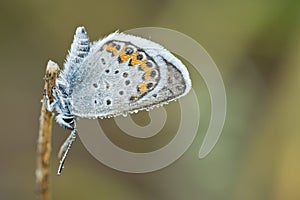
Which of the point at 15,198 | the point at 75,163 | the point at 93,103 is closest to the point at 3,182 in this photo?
the point at 15,198

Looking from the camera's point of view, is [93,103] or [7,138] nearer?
[93,103]

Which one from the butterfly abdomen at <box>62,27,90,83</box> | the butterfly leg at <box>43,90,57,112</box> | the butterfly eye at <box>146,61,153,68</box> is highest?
the butterfly abdomen at <box>62,27,90,83</box>

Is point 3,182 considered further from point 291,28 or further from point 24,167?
point 291,28

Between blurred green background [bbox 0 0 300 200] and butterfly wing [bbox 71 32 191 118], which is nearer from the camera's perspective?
butterfly wing [bbox 71 32 191 118]

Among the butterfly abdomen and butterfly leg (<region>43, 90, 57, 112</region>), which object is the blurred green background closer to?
the butterfly abdomen

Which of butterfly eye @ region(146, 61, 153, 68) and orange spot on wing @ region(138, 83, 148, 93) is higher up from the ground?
butterfly eye @ region(146, 61, 153, 68)

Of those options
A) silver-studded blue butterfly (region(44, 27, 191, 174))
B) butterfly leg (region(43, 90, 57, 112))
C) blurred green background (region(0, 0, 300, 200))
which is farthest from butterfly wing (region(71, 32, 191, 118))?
blurred green background (region(0, 0, 300, 200))

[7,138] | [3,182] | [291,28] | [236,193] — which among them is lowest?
[236,193]

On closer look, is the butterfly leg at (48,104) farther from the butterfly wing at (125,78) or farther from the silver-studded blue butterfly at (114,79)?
the butterfly wing at (125,78)

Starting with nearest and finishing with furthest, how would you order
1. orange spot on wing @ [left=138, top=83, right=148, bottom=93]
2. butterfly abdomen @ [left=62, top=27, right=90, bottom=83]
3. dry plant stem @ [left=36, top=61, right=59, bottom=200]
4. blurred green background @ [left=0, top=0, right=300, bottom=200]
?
dry plant stem @ [left=36, top=61, right=59, bottom=200] → butterfly abdomen @ [left=62, top=27, right=90, bottom=83] → orange spot on wing @ [left=138, top=83, right=148, bottom=93] → blurred green background @ [left=0, top=0, right=300, bottom=200]
